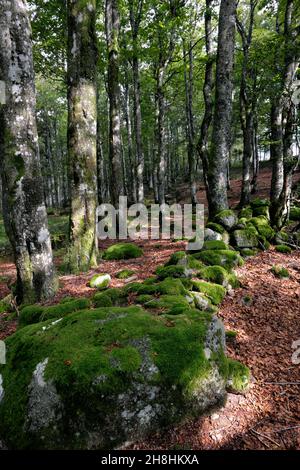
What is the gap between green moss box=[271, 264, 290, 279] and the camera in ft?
20.0

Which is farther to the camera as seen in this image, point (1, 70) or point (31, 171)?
point (31, 171)

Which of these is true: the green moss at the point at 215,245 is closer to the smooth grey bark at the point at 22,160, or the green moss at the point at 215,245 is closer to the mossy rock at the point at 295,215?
the smooth grey bark at the point at 22,160

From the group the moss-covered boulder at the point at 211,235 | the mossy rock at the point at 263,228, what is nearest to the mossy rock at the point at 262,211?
the mossy rock at the point at 263,228

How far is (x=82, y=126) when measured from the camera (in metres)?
6.42

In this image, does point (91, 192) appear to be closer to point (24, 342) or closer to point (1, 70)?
point (1, 70)

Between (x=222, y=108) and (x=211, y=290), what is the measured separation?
5.53m

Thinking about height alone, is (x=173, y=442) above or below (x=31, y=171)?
below

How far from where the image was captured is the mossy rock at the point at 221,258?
19.8 feet

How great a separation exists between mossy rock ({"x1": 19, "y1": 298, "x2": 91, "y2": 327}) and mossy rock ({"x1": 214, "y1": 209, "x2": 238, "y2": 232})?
467 centimetres

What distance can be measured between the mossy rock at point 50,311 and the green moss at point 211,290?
190cm

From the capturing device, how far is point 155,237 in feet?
35.7
